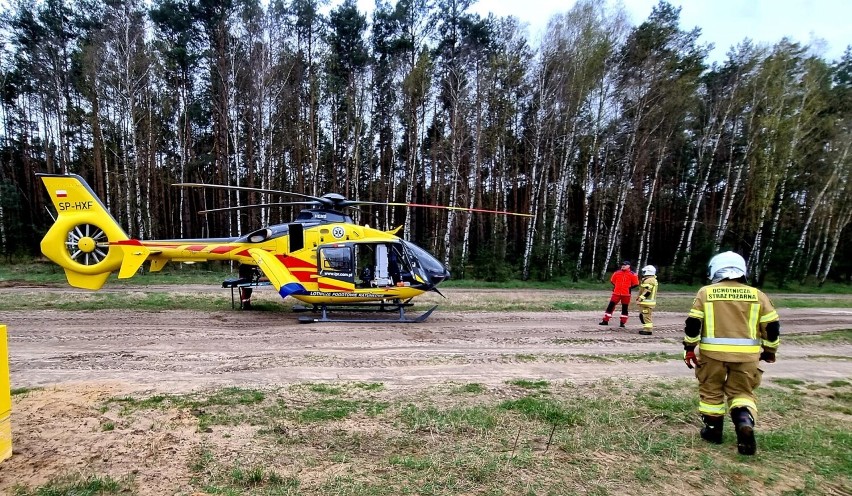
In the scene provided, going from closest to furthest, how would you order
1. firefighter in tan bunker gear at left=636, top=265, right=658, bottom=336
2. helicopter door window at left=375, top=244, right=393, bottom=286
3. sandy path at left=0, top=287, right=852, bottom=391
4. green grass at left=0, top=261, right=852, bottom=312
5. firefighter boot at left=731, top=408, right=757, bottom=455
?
firefighter boot at left=731, top=408, right=757, bottom=455, sandy path at left=0, top=287, right=852, bottom=391, firefighter in tan bunker gear at left=636, top=265, right=658, bottom=336, helicopter door window at left=375, top=244, right=393, bottom=286, green grass at left=0, top=261, right=852, bottom=312

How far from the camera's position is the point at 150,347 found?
7457mm

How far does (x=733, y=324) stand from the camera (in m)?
3.94

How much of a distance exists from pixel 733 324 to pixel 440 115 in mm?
24840

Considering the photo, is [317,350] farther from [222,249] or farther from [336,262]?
[222,249]

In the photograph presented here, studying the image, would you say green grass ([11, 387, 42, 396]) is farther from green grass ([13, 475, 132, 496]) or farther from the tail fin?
the tail fin

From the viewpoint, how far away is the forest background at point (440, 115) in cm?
2225

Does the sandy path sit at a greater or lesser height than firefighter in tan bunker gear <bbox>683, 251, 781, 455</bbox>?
lesser

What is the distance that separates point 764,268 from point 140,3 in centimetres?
3860

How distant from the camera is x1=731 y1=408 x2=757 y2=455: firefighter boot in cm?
378

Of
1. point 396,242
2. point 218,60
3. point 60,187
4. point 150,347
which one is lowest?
point 150,347

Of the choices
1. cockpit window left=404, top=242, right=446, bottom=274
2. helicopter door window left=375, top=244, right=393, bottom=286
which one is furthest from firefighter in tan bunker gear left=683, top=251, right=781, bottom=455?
helicopter door window left=375, top=244, right=393, bottom=286

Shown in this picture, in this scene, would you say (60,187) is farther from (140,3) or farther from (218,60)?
(140,3)

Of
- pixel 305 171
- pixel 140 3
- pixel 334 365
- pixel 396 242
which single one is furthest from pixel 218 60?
pixel 334 365

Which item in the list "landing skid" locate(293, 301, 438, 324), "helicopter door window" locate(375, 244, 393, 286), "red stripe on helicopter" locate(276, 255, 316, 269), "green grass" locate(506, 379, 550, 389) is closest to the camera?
"green grass" locate(506, 379, 550, 389)
